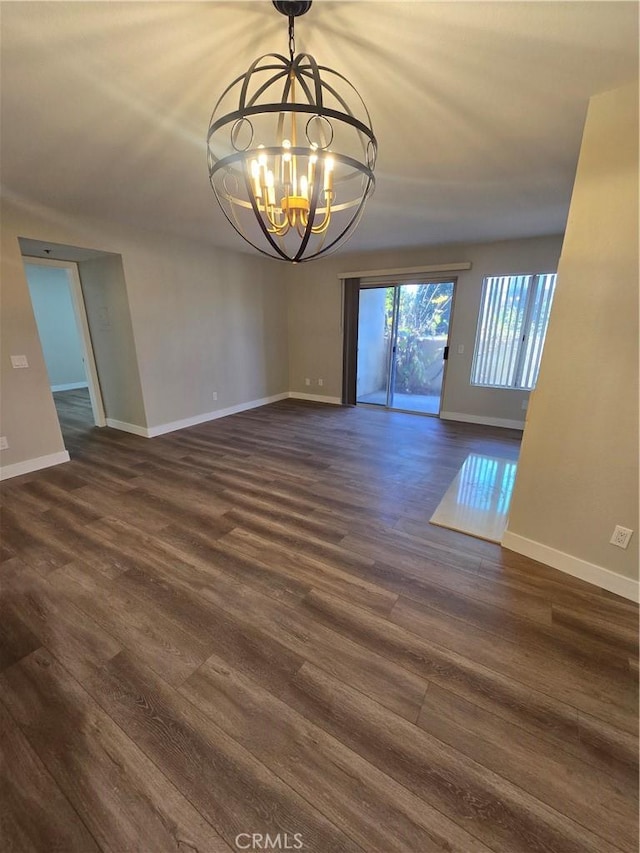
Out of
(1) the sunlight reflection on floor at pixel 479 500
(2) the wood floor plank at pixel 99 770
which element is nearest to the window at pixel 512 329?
(1) the sunlight reflection on floor at pixel 479 500

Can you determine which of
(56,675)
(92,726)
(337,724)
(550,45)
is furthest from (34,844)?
(550,45)

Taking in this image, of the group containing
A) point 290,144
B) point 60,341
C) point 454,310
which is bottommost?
point 60,341

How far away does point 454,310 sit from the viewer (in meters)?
4.93

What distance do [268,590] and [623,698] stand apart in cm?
165

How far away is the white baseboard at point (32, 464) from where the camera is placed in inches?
130

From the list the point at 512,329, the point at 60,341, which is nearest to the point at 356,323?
the point at 512,329

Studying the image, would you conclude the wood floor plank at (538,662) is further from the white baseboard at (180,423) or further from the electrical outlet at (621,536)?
the white baseboard at (180,423)

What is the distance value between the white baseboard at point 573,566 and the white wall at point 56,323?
7753 mm

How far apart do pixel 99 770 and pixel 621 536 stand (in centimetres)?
260

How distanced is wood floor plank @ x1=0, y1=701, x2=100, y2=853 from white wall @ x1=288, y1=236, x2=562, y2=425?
5286 mm

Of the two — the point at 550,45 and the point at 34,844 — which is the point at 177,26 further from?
the point at 34,844

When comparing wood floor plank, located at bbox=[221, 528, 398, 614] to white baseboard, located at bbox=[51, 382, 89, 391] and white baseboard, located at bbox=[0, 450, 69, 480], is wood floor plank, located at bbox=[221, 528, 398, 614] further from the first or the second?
white baseboard, located at bbox=[51, 382, 89, 391]

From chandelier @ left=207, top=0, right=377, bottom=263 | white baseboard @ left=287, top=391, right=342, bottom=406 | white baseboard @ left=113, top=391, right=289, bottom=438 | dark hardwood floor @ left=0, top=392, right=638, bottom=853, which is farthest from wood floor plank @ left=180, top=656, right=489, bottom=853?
white baseboard @ left=287, top=391, right=342, bottom=406

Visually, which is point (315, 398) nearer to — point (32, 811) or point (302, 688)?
point (302, 688)
